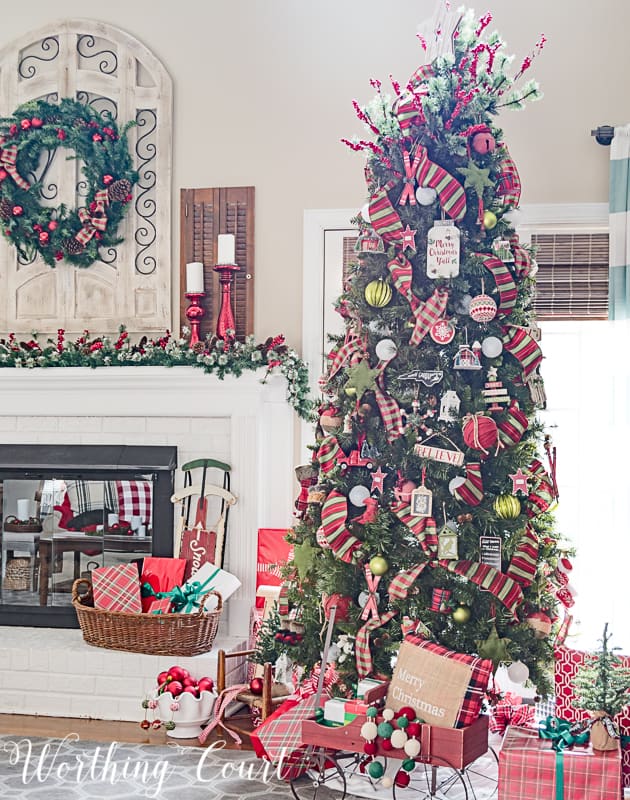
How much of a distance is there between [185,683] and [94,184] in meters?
2.30

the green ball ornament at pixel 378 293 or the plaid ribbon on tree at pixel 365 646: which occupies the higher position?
the green ball ornament at pixel 378 293

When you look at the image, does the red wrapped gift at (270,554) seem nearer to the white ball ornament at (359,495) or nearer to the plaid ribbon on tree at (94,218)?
the white ball ornament at (359,495)

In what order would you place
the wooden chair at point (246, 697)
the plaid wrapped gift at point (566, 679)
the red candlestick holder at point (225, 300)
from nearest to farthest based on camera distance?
the plaid wrapped gift at point (566, 679), the wooden chair at point (246, 697), the red candlestick holder at point (225, 300)

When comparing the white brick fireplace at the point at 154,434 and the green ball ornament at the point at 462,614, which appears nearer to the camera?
the green ball ornament at the point at 462,614

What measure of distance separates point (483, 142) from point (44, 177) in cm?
229

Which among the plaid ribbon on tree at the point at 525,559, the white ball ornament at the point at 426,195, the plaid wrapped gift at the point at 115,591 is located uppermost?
the white ball ornament at the point at 426,195

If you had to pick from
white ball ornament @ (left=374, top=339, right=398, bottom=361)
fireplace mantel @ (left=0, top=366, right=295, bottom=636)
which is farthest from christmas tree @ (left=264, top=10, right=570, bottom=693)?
fireplace mantel @ (left=0, top=366, right=295, bottom=636)

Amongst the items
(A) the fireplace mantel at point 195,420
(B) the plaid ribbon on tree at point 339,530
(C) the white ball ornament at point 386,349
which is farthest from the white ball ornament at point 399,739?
(A) the fireplace mantel at point 195,420

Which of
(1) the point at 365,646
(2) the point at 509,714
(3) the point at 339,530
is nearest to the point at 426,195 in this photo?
(3) the point at 339,530

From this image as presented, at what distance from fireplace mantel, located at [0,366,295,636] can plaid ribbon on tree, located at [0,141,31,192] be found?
91 centimetres

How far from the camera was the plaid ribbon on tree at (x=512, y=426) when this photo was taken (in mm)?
3205

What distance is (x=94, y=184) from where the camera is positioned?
4.48 m

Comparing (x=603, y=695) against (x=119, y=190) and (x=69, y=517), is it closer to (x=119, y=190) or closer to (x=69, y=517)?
(x=69, y=517)

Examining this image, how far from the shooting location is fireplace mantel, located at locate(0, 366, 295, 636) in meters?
4.28
